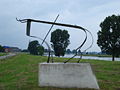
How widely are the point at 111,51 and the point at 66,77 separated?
30.5 meters

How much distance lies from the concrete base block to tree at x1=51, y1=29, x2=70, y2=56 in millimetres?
50925

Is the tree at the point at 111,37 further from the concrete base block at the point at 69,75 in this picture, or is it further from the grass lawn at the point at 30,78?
the concrete base block at the point at 69,75

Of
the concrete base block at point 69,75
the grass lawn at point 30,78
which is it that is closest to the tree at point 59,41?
the grass lawn at point 30,78

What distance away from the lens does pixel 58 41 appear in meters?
62.7

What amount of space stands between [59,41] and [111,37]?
91.9 feet

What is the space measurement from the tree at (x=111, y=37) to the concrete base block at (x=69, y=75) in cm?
2942

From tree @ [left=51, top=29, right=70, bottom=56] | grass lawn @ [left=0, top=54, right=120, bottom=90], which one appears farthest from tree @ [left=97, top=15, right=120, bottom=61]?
tree @ [left=51, top=29, right=70, bottom=56]

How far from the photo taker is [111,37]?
36875 millimetres

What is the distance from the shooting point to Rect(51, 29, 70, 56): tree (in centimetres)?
6031

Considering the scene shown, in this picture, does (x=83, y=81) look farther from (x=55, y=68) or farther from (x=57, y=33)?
(x=57, y=33)

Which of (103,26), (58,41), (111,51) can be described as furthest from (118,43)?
(58,41)

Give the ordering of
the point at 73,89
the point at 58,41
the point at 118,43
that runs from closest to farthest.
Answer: the point at 73,89 → the point at 118,43 → the point at 58,41

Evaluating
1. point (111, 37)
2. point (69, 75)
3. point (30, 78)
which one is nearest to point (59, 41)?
point (111, 37)

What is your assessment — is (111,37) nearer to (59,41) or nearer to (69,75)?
(59,41)
